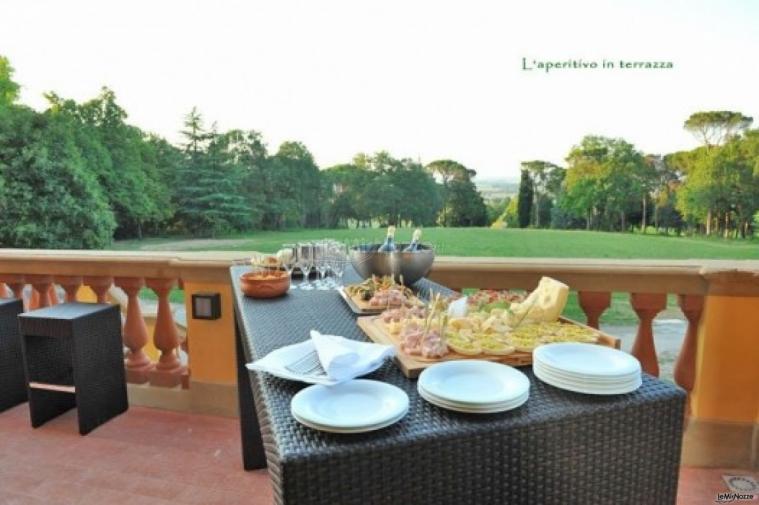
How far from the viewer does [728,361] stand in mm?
1981

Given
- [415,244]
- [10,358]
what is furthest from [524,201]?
[10,358]

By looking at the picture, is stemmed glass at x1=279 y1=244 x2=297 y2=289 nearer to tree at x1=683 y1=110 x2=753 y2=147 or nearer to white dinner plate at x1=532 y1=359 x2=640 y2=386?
white dinner plate at x1=532 y1=359 x2=640 y2=386

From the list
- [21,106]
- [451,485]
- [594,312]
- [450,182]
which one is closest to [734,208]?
[450,182]

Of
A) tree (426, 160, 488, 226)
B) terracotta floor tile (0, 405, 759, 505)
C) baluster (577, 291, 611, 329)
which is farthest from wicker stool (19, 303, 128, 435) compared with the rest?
tree (426, 160, 488, 226)

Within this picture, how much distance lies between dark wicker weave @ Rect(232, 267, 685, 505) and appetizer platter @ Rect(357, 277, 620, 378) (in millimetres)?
111

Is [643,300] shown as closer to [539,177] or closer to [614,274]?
[614,274]

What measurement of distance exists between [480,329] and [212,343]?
184 centimetres

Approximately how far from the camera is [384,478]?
0.62 metres

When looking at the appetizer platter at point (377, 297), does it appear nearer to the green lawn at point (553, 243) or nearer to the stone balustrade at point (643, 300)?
the stone balustrade at point (643, 300)

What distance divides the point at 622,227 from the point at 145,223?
23.1 feet

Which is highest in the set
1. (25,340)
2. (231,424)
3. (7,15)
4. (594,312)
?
(7,15)

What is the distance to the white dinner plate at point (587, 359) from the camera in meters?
0.78

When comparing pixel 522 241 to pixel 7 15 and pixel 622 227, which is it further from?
pixel 7 15

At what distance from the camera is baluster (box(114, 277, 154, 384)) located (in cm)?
266
